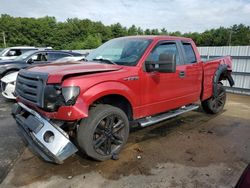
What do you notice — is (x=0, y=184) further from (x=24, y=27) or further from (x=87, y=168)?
(x=24, y=27)

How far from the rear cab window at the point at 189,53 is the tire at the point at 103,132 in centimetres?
219

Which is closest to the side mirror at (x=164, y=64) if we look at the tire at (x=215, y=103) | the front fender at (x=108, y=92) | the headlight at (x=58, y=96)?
the front fender at (x=108, y=92)

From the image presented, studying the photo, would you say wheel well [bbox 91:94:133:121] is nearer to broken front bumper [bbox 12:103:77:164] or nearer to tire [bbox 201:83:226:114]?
broken front bumper [bbox 12:103:77:164]

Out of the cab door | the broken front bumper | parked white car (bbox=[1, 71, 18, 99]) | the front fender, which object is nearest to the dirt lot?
the broken front bumper

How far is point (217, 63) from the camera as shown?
610 cm

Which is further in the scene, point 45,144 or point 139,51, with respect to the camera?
point 139,51

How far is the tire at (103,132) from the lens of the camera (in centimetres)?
341

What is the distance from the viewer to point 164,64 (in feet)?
13.0

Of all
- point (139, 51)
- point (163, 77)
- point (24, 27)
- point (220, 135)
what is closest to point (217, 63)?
point (220, 135)

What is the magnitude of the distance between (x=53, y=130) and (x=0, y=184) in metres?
0.96

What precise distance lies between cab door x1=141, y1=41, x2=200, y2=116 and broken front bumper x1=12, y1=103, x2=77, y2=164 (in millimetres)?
1536

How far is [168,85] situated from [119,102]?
1.11 m

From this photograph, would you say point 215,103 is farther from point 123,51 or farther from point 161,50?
point 123,51

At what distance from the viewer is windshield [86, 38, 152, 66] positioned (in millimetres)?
4199
